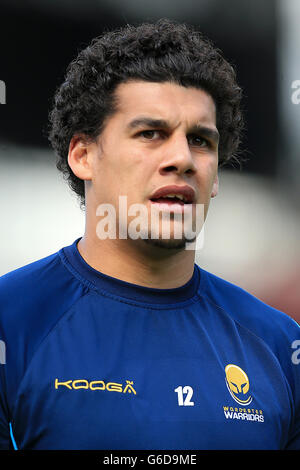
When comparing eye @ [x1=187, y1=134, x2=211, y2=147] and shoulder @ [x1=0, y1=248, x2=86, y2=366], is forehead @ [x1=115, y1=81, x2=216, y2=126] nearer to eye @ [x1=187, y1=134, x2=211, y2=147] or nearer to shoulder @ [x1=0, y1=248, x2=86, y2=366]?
eye @ [x1=187, y1=134, x2=211, y2=147]

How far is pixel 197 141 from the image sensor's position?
1.94 metres

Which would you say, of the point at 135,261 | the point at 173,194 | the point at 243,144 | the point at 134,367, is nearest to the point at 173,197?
the point at 173,194

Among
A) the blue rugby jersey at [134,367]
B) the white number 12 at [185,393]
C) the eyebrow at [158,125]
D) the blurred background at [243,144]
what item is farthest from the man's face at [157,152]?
the blurred background at [243,144]

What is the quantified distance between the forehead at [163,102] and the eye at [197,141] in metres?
0.05

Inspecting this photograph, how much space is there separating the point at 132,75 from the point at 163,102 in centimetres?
19

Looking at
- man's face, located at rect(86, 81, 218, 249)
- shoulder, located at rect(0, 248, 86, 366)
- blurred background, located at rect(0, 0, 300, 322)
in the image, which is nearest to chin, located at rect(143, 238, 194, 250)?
man's face, located at rect(86, 81, 218, 249)

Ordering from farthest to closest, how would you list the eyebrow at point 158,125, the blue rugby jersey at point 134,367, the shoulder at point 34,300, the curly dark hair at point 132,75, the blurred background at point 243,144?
the blurred background at point 243,144, the curly dark hair at point 132,75, the eyebrow at point 158,125, the shoulder at point 34,300, the blue rugby jersey at point 134,367

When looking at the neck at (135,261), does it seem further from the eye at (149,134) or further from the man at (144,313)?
the eye at (149,134)

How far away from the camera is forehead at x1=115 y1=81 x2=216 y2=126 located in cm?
186

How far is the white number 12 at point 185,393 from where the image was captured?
5.57 ft

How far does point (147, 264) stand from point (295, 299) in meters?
3.72

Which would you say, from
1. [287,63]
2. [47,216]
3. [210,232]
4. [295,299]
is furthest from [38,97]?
[295,299]

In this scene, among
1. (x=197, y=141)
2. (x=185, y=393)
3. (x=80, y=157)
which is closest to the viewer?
(x=185, y=393)

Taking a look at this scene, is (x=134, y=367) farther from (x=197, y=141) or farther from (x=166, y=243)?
(x=197, y=141)
